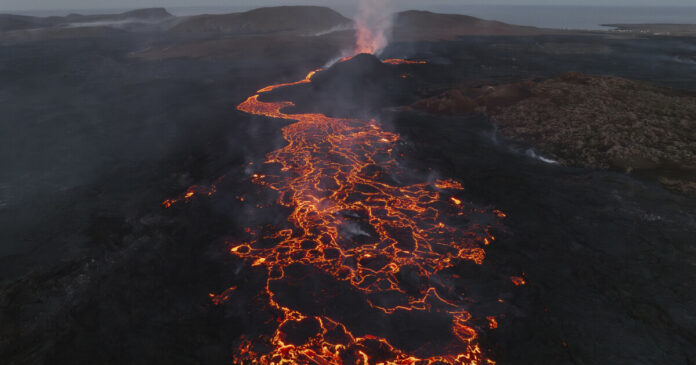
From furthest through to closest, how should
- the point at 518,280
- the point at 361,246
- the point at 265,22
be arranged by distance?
the point at 265,22
the point at 361,246
the point at 518,280

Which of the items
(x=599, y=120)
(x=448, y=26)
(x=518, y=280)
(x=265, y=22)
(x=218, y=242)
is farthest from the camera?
(x=265, y=22)

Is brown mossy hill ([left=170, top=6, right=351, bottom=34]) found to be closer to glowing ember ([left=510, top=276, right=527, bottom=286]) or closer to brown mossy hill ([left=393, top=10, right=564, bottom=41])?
brown mossy hill ([left=393, top=10, right=564, bottom=41])

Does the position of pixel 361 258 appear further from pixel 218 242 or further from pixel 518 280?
pixel 218 242

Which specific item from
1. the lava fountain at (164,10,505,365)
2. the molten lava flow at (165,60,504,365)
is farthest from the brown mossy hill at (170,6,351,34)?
the lava fountain at (164,10,505,365)

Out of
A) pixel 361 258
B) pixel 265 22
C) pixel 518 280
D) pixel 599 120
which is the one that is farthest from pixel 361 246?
pixel 265 22

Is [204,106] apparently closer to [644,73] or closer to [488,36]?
[644,73]

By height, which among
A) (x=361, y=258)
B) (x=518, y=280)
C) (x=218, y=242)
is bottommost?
(x=518, y=280)
